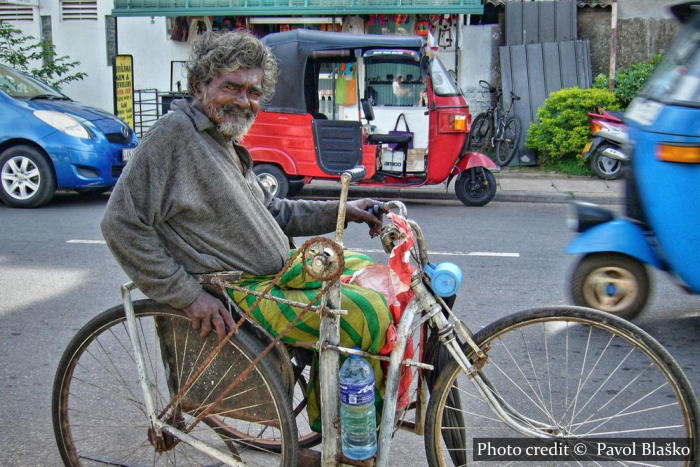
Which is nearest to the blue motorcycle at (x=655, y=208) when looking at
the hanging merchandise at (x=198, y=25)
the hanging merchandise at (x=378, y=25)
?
the hanging merchandise at (x=378, y=25)

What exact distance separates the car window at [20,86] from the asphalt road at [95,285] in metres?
1.45

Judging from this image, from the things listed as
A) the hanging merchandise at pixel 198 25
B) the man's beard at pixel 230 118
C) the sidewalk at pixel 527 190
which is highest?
the hanging merchandise at pixel 198 25

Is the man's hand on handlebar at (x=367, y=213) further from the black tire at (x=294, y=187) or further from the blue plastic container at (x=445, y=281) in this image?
the black tire at (x=294, y=187)

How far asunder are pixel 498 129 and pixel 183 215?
36.0 feet

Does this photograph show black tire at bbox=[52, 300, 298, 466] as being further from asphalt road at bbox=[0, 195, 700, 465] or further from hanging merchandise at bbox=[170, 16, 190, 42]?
hanging merchandise at bbox=[170, 16, 190, 42]

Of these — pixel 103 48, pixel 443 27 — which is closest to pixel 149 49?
pixel 103 48

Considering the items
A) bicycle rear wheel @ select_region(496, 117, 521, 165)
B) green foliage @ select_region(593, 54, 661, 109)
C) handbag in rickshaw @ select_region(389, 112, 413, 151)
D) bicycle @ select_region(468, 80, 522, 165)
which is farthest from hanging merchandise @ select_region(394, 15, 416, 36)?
handbag in rickshaw @ select_region(389, 112, 413, 151)

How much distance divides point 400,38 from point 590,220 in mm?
4871

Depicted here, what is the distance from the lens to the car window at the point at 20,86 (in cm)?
928

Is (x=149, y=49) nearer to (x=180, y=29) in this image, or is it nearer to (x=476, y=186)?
(x=180, y=29)

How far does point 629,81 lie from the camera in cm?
1198

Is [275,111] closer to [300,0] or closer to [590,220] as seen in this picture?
[300,0]

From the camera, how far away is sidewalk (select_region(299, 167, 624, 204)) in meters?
10.2

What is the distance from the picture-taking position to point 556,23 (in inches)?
512
